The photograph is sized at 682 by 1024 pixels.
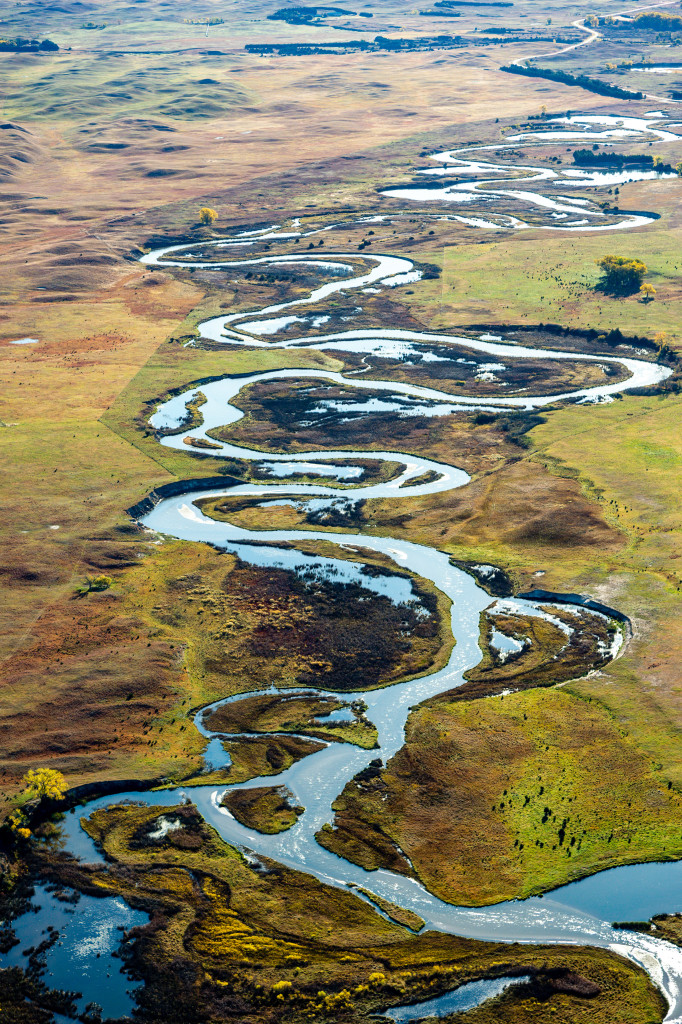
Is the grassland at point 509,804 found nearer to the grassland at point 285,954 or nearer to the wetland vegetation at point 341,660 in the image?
the wetland vegetation at point 341,660

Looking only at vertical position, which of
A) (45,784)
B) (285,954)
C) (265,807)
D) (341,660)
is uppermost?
(45,784)

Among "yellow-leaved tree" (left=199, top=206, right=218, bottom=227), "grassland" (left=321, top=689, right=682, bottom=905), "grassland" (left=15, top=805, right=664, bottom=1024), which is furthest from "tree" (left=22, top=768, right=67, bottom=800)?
"yellow-leaved tree" (left=199, top=206, right=218, bottom=227)

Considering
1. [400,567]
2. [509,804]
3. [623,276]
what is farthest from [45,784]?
[623,276]

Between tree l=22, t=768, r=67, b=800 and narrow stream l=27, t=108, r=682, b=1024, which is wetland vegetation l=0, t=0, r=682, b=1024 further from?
tree l=22, t=768, r=67, b=800

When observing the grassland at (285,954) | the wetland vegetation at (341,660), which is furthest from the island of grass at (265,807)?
the grassland at (285,954)

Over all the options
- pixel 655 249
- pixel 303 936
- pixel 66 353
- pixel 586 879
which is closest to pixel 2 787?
pixel 303 936

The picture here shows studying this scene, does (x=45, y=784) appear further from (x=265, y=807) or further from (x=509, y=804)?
(x=509, y=804)
